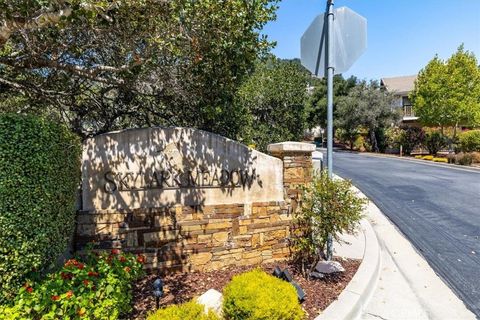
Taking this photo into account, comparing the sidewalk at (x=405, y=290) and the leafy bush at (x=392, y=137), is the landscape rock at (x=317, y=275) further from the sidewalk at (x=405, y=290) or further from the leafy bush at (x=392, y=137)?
the leafy bush at (x=392, y=137)

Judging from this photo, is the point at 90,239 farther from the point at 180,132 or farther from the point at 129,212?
the point at 180,132

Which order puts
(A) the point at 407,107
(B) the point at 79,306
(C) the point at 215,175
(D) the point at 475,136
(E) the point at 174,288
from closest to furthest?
(B) the point at 79,306 → (E) the point at 174,288 → (C) the point at 215,175 → (D) the point at 475,136 → (A) the point at 407,107

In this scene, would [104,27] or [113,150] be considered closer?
[113,150]

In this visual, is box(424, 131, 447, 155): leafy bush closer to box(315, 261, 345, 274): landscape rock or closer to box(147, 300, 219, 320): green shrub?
box(315, 261, 345, 274): landscape rock

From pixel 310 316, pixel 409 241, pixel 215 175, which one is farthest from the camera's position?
pixel 409 241

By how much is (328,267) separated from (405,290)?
1.08m

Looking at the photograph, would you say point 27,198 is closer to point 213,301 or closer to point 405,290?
point 213,301

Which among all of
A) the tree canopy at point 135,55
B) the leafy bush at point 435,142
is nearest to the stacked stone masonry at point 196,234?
the tree canopy at point 135,55

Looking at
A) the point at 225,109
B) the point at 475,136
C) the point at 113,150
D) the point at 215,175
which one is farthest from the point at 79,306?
the point at 475,136

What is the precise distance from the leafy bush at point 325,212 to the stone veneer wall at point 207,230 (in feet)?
1.64

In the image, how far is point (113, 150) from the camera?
4203 millimetres

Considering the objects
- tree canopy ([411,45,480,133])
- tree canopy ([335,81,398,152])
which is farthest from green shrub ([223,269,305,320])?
tree canopy ([335,81,398,152])

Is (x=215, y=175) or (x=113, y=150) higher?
(x=113, y=150)

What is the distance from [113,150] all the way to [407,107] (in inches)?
1732
